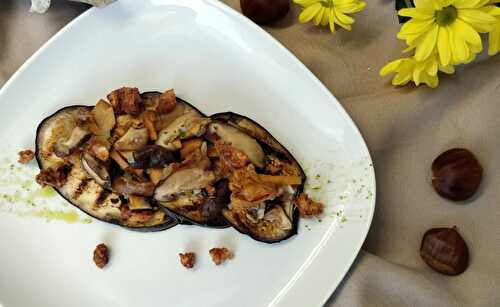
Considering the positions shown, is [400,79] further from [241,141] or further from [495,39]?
[241,141]

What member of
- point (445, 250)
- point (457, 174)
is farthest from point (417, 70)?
point (445, 250)

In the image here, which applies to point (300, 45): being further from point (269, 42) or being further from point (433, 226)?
point (433, 226)

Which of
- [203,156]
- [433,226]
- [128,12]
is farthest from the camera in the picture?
[128,12]

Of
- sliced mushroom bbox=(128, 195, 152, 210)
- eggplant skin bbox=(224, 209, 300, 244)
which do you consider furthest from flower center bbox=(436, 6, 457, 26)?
sliced mushroom bbox=(128, 195, 152, 210)

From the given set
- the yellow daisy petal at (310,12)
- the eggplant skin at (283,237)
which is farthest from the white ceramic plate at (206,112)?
the yellow daisy petal at (310,12)

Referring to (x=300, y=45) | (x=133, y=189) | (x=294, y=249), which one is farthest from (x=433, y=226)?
(x=133, y=189)

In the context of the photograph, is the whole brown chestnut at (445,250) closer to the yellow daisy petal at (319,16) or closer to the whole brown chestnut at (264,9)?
the yellow daisy petal at (319,16)
